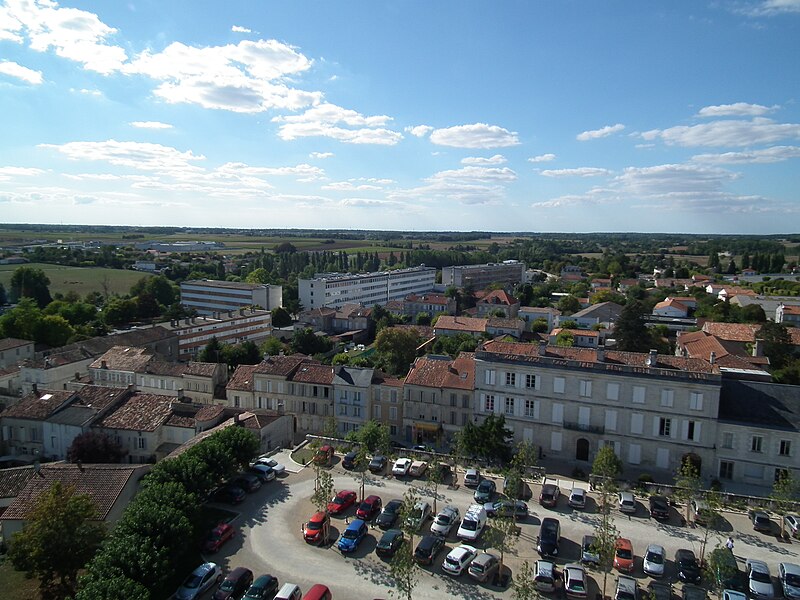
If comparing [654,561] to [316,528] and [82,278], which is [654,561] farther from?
[82,278]

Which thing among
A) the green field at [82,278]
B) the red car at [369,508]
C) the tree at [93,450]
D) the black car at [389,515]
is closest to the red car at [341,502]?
the red car at [369,508]

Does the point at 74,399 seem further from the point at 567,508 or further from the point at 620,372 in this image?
the point at 620,372

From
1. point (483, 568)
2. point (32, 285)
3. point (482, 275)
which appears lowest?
point (483, 568)

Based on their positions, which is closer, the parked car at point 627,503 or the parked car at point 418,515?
the parked car at point 418,515

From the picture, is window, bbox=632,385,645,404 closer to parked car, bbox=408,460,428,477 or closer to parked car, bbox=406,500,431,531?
parked car, bbox=408,460,428,477

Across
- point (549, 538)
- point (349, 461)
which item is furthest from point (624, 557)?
point (349, 461)

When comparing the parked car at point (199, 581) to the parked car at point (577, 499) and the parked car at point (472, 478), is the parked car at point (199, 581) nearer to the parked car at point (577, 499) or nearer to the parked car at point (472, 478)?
the parked car at point (472, 478)
